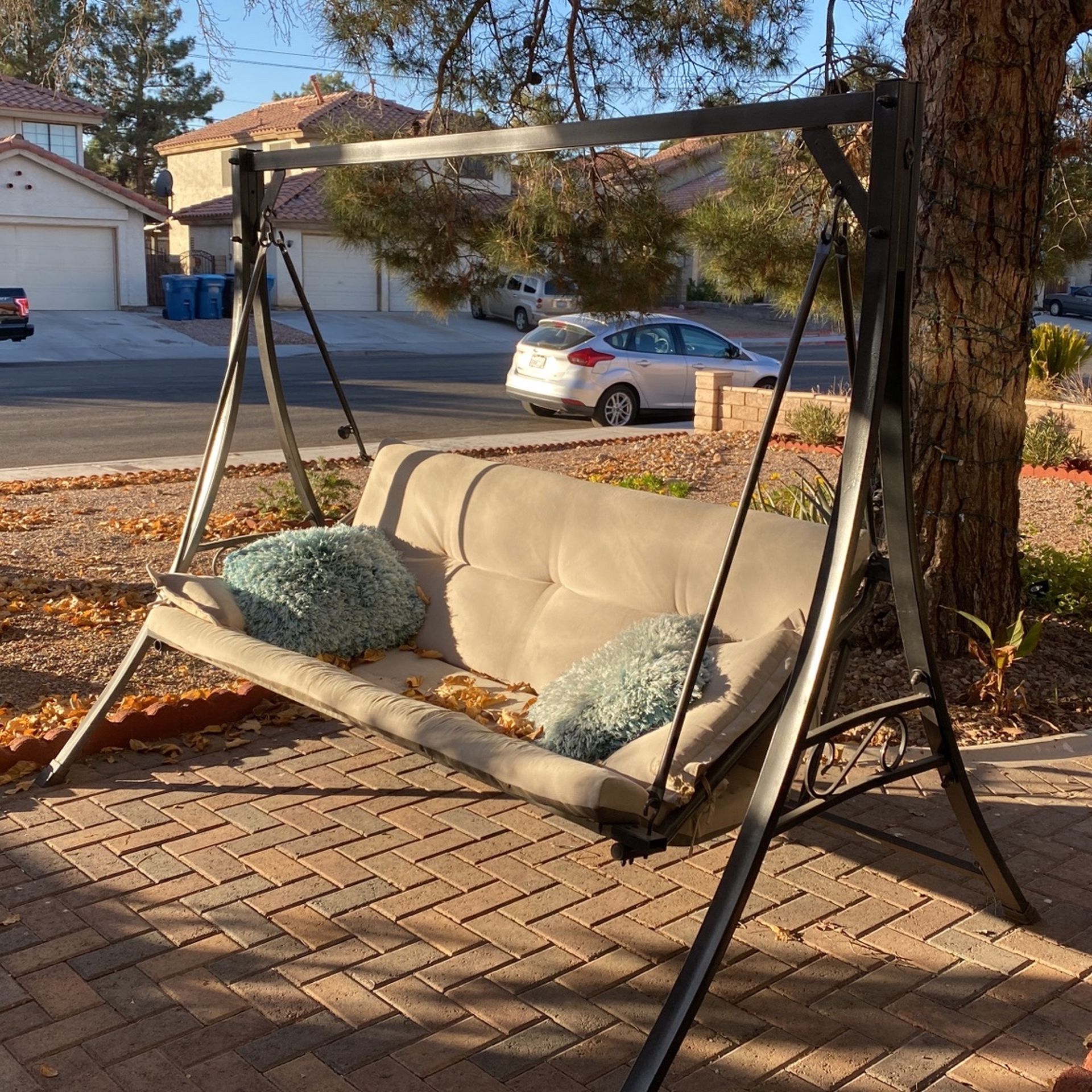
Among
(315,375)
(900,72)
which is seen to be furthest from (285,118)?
(900,72)

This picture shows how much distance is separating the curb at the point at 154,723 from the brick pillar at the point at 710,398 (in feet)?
32.4

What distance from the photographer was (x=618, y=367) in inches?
623

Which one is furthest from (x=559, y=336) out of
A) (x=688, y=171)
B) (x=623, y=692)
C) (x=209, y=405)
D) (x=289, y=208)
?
(x=289, y=208)

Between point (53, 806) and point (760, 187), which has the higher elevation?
point (760, 187)

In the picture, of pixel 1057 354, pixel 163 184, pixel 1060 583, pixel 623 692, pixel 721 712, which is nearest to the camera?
pixel 721 712

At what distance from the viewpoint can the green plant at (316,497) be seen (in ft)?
28.0

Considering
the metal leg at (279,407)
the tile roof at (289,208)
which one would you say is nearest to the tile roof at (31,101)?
the tile roof at (289,208)

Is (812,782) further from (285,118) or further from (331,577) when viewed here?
(285,118)

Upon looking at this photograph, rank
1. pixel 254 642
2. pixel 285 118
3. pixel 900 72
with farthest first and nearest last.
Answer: pixel 285 118
pixel 900 72
pixel 254 642

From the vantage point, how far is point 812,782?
129 inches

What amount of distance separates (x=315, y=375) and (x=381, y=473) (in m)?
15.4

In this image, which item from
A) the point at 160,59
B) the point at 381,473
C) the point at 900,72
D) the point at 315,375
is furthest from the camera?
the point at 315,375

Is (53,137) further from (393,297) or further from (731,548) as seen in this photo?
(731,548)

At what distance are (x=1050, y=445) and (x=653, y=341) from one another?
6.06 meters
